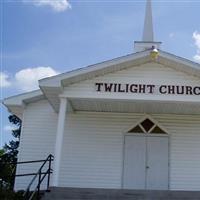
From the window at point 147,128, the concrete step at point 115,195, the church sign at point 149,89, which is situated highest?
the church sign at point 149,89

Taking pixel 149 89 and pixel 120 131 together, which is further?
pixel 120 131

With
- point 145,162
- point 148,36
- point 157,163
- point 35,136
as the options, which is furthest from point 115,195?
point 148,36

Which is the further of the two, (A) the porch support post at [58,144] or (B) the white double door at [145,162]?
(B) the white double door at [145,162]

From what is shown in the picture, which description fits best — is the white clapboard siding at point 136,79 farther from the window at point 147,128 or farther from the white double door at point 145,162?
the white double door at point 145,162

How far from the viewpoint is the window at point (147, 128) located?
55.6ft

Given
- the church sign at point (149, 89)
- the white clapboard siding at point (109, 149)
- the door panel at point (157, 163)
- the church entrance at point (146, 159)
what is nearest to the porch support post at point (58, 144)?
the church sign at point (149, 89)

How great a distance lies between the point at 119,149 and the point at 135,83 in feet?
10.4

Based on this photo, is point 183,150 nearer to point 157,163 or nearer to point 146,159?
point 157,163

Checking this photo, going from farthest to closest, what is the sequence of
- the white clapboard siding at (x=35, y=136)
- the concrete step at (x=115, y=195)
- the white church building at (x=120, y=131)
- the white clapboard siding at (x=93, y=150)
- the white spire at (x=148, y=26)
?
the white spire at (x=148, y=26), the white clapboard siding at (x=35, y=136), the white clapboard siding at (x=93, y=150), the white church building at (x=120, y=131), the concrete step at (x=115, y=195)

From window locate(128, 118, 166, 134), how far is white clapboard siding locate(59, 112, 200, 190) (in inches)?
8.5

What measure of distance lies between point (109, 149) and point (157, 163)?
1812mm

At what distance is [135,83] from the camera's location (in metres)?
14.6

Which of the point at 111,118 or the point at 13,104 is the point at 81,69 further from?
the point at 13,104

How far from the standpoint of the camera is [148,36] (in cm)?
2358
